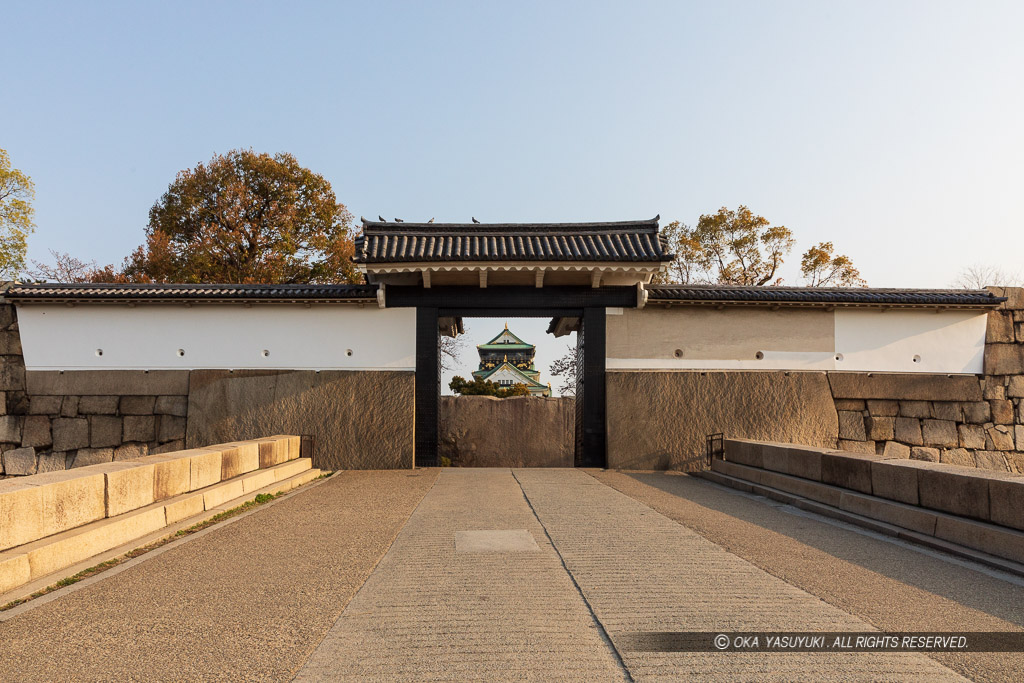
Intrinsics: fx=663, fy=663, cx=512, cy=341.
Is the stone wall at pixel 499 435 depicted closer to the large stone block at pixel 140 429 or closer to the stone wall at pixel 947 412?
the large stone block at pixel 140 429

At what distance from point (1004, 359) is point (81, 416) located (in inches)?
651

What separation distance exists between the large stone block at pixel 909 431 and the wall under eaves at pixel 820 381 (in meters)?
0.02

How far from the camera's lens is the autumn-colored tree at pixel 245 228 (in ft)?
79.7

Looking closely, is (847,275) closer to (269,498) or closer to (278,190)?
(278,190)

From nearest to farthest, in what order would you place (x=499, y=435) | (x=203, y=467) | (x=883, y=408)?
(x=203, y=467)
(x=883, y=408)
(x=499, y=435)

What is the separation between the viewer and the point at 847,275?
26.6 m

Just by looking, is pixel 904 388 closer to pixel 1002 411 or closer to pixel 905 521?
pixel 1002 411

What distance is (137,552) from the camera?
5105 mm

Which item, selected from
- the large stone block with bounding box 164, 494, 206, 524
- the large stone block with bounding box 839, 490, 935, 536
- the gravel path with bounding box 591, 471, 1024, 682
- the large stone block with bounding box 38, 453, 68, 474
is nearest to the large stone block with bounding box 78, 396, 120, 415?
the large stone block with bounding box 38, 453, 68, 474

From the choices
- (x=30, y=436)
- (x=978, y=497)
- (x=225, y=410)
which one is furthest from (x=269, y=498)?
(x=978, y=497)

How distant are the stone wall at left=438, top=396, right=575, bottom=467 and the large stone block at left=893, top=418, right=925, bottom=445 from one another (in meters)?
7.27

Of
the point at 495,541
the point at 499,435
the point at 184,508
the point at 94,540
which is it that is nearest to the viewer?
the point at 94,540

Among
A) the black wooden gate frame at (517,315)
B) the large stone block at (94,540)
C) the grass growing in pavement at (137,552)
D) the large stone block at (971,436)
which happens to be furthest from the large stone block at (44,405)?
the large stone block at (971,436)

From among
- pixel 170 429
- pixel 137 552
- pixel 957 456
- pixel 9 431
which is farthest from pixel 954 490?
pixel 9 431
